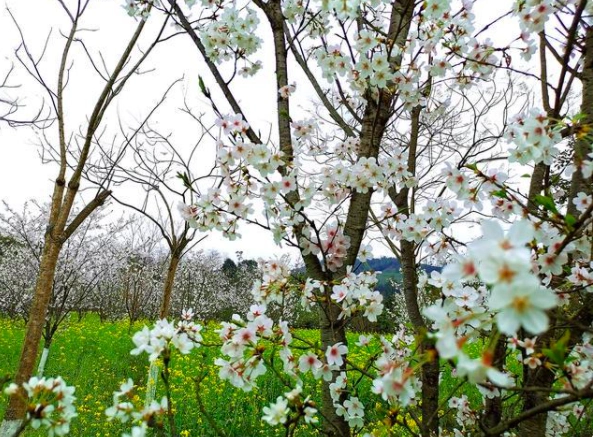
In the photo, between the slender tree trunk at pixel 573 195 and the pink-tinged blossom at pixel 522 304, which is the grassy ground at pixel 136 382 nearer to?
the slender tree trunk at pixel 573 195

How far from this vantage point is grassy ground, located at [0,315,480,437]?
4277 mm

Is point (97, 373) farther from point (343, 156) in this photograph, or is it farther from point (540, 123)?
point (540, 123)

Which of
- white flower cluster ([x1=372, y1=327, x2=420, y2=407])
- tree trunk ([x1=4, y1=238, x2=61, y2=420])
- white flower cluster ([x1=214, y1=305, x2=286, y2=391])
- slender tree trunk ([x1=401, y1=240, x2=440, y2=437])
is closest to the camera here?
white flower cluster ([x1=372, y1=327, x2=420, y2=407])

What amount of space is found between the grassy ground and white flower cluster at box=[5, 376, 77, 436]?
1226 mm

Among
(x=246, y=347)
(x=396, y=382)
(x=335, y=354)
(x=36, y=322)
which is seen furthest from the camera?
(x=36, y=322)

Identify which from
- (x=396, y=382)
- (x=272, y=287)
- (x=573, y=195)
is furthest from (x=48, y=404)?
(x=573, y=195)

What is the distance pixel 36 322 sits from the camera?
2598mm

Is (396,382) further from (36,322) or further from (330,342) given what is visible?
(36,322)

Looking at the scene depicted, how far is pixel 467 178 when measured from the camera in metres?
1.72

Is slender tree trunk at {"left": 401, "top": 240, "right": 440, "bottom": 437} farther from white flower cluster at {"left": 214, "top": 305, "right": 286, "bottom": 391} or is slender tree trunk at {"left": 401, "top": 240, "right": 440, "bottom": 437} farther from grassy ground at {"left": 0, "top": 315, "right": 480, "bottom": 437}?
grassy ground at {"left": 0, "top": 315, "right": 480, "bottom": 437}

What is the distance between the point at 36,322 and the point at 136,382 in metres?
4.40

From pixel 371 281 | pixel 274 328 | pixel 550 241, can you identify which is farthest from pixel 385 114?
pixel 274 328

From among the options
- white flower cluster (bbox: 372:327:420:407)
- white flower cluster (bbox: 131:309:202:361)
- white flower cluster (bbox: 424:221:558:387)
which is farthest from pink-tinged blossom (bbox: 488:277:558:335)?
white flower cluster (bbox: 131:309:202:361)

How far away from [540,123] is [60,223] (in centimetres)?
266
